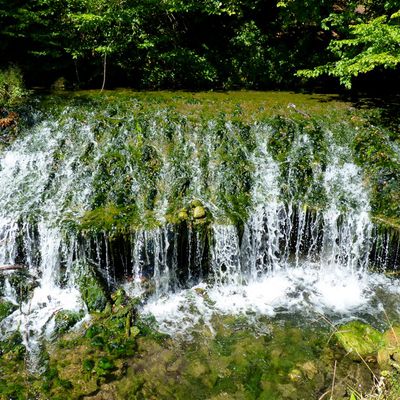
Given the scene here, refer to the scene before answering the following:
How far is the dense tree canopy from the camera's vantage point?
1050 cm

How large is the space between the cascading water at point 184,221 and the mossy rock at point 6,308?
11 cm

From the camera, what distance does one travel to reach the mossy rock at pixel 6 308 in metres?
6.48

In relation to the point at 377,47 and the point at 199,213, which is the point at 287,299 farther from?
the point at 377,47

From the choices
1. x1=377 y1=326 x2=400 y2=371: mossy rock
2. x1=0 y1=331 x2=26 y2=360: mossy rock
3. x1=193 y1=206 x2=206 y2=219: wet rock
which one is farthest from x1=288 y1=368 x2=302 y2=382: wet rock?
x1=0 y1=331 x2=26 y2=360: mossy rock

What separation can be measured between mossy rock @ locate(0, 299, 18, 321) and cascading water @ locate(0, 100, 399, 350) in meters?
0.11

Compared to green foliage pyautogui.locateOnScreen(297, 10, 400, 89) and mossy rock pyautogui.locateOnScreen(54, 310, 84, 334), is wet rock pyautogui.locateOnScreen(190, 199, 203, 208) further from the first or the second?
green foliage pyautogui.locateOnScreen(297, 10, 400, 89)

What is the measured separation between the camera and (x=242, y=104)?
10352 mm

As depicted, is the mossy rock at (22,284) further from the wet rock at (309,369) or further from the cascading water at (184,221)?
the wet rock at (309,369)

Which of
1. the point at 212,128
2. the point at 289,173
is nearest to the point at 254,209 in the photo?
the point at 289,173

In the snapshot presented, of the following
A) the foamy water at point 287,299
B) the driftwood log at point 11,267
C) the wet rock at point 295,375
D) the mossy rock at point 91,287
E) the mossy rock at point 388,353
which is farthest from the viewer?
the driftwood log at point 11,267

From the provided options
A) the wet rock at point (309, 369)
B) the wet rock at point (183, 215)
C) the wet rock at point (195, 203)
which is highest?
the wet rock at point (195, 203)

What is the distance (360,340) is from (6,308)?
5597mm

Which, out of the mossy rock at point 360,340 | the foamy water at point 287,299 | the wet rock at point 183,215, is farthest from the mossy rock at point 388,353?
the wet rock at point 183,215

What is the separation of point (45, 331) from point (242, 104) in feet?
23.0
